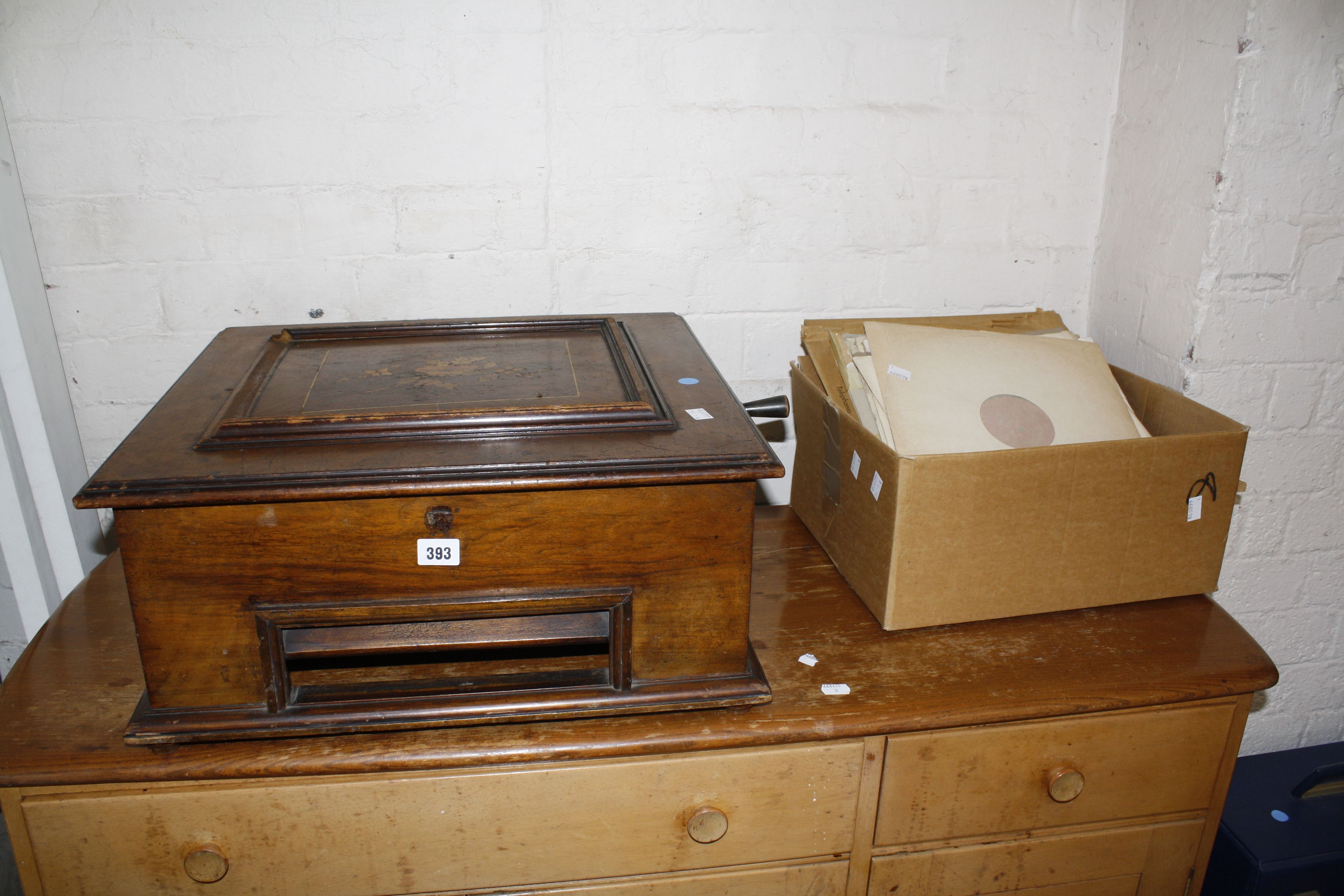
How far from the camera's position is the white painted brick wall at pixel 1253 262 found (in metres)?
1.38

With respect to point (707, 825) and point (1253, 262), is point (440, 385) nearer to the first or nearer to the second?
point (707, 825)

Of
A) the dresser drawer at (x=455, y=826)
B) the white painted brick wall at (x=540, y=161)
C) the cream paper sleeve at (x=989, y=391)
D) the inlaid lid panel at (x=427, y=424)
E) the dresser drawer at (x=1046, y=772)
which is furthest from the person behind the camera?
the white painted brick wall at (x=540, y=161)

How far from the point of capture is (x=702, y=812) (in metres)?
1.14

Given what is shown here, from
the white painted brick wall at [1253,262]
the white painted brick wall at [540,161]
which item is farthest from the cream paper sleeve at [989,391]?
the white painted brick wall at [540,161]

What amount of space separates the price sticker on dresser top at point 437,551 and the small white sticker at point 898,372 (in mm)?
716

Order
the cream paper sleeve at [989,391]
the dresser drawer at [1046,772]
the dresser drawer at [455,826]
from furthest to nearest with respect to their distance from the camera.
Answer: the cream paper sleeve at [989,391] < the dresser drawer at [1046,772] < the dresser drawer at [455,826]

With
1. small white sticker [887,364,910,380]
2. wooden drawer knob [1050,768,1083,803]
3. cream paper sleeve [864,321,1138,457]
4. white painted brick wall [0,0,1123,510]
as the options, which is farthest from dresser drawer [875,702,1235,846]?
white painted brick wall [0,0,1123,510]

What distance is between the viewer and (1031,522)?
1244mm

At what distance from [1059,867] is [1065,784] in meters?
0.17

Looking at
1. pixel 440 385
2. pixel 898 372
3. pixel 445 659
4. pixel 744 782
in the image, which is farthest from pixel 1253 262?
pixel 445 659

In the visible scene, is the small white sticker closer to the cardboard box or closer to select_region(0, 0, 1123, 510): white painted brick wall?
the cardboard box

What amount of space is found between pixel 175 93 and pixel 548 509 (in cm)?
104

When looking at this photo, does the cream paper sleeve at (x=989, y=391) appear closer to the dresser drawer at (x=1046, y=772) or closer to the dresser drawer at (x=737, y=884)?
the dresser drawer at (x=1046, y=772)

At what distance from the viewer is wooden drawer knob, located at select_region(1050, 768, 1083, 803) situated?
3.95 ft
